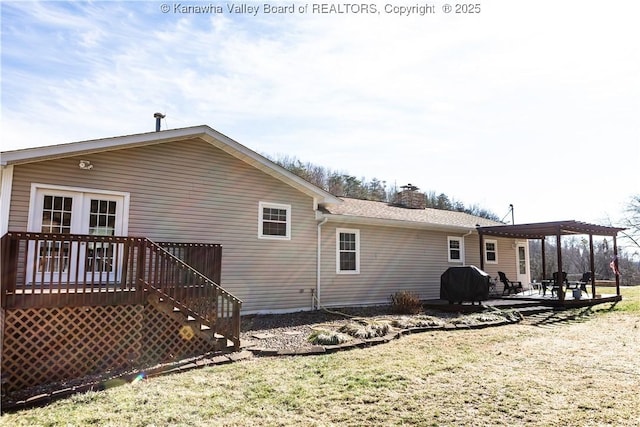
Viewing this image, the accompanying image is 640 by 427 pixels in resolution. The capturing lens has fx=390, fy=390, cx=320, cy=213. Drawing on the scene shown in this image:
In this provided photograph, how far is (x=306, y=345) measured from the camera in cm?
686

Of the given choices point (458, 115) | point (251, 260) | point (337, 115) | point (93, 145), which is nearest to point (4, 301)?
point (93, 145)

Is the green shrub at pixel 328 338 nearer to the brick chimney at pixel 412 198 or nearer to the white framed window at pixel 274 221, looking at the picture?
the white framed window at pixel 274 221

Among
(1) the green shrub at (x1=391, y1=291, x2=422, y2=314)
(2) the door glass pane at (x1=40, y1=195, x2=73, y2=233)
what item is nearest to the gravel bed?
(1) the green shrub at (x1=391, y1=291, x2=422, y2=314)

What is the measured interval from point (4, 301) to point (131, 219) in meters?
3.34

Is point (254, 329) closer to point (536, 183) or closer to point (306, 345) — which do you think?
point (306, 345)

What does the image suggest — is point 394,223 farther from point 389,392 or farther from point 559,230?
point 389,392

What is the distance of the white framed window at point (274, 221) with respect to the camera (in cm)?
1009

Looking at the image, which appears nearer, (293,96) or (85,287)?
(85,287)

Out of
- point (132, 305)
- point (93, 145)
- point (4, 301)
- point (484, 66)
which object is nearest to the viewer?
point (4, 301)

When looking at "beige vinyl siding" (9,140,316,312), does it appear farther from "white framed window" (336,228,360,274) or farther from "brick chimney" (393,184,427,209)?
"brick chimney" (393,184,427,209)

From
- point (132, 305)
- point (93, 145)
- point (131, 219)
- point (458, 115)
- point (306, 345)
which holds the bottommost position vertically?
point (306, 345)

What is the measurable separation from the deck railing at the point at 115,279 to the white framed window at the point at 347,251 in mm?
5015

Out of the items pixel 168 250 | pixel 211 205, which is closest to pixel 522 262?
pixel 211 205

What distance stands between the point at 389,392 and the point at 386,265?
852 centimetres
